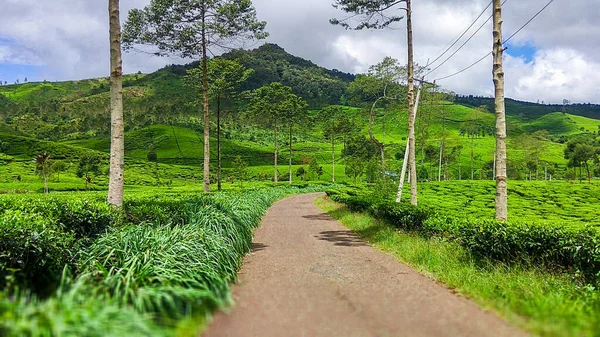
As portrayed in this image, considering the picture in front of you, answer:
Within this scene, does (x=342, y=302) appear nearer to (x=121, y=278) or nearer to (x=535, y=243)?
(x=121, y=278)

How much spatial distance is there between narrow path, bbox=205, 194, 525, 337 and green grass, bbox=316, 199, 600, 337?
0.30 metres

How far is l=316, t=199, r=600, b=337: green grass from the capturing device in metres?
4.27

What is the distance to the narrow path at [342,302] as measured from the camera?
4340mm

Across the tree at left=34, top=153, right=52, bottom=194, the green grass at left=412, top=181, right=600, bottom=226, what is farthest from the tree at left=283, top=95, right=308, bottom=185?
the tree at left=34, top=153, right=52, bottom=194

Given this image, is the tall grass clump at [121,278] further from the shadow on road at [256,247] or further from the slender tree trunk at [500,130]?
the slender tree trunk at [500,130]

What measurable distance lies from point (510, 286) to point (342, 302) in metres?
3.05

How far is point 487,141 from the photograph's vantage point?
11994cm

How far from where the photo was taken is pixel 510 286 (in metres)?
6.54

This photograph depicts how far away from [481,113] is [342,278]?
6975 cm

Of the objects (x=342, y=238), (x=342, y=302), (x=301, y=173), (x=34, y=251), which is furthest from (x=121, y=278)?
(x=301, y=173)

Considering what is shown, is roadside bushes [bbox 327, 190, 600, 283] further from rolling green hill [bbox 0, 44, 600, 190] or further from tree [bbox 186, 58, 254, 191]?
rolling green hill [bbox 0, 44, 600, 190]

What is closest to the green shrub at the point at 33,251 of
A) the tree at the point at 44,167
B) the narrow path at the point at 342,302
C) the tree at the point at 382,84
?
the narrow path at the point at 342,302

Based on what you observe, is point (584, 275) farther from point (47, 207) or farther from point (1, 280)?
point (47, 207)

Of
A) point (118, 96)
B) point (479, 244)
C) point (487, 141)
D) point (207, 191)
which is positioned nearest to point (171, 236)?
point (118, 96)
